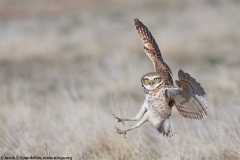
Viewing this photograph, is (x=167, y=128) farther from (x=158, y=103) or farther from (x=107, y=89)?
(x=107, y=89)

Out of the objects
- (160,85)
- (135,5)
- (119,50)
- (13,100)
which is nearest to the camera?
(160,85)

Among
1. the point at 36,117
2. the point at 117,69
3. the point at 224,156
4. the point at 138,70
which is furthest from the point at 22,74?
the point at 224,156

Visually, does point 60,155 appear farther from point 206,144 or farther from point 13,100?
point 13,100

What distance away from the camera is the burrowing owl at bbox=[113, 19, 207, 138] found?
346 cm

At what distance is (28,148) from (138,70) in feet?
16.0

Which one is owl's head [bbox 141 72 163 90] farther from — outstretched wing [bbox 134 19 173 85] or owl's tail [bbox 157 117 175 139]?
owl's tail [bbox 157 117 175 139]

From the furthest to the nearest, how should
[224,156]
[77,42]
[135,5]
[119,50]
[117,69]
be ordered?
[135,5] → [77,42] → [119,50] → [117,69] → [224,156]

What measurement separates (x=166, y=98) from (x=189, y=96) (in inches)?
5.2

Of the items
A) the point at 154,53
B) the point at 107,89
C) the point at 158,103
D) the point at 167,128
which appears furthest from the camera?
the point at 107,89

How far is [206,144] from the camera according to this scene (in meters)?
4.60

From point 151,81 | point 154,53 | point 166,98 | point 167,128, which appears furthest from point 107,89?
point 151,81

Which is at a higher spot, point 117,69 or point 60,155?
point 117,69

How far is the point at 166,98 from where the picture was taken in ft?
11.8

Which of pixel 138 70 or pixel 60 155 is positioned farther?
pixel 138 70
